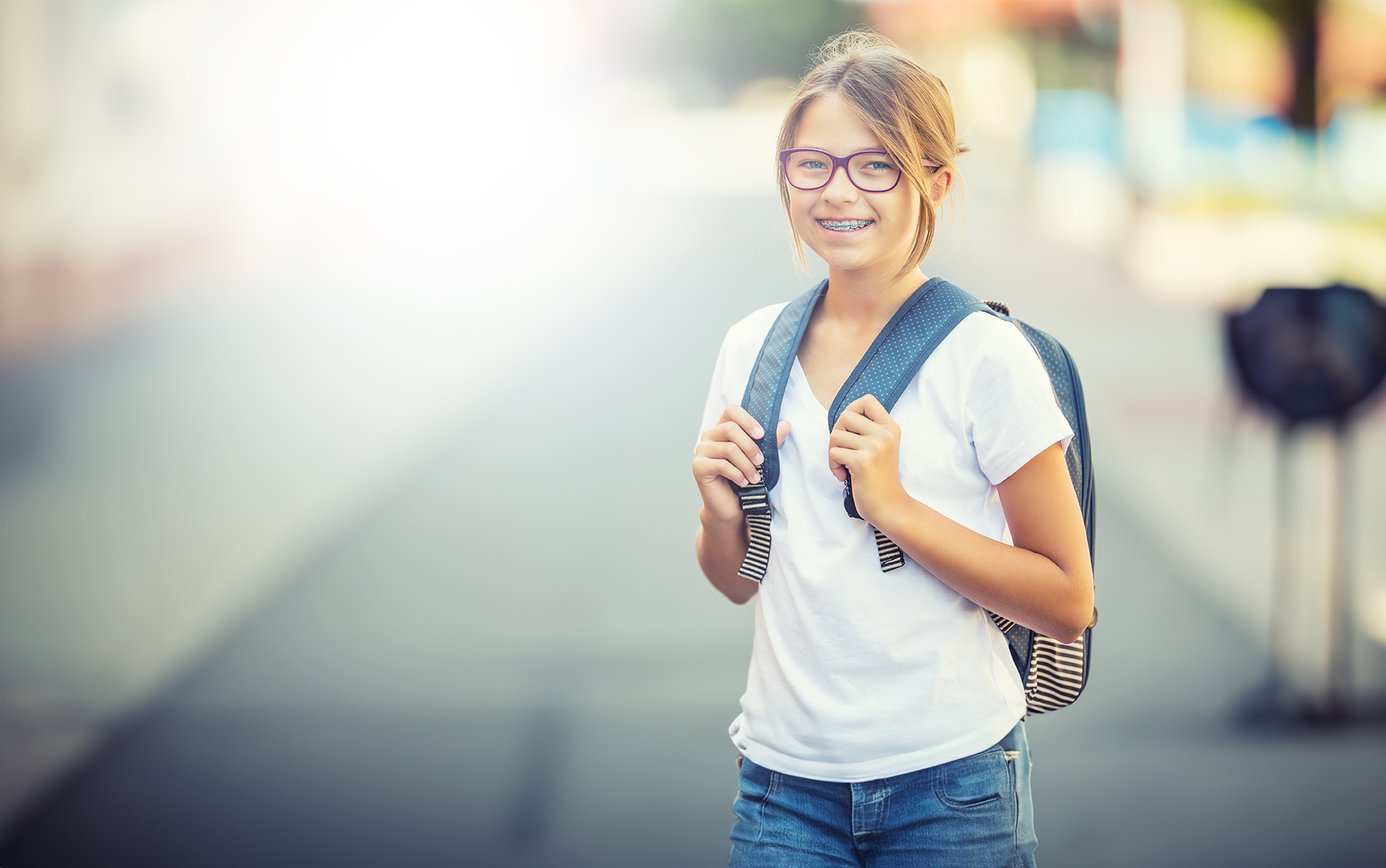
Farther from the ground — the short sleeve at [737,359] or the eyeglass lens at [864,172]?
the eyeglass lens at [864,172]

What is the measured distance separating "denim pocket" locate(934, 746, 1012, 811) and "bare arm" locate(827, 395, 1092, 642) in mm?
172

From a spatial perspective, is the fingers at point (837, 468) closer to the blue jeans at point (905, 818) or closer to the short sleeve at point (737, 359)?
the short sleeve at point (737, 359)

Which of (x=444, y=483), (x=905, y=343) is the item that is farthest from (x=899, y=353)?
(x=444, y=483)

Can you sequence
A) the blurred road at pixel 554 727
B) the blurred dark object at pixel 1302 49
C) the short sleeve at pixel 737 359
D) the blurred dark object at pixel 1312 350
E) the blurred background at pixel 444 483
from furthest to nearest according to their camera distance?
the blurred dark object at pixel 1302 49 < the blurred dark object at pixel 1312 350 < the blurred background at pixel 444 483 < the blurred road at pixel 554 727 < the short sleeve at pixel 737 359

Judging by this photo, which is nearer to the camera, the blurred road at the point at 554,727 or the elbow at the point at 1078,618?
the elbow at the point at 1078,618

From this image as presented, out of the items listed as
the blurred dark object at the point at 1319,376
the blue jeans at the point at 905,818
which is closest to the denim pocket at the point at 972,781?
the blue jeans at the point at 905,818

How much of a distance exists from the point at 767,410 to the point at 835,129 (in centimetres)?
34

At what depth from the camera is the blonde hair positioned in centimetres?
141

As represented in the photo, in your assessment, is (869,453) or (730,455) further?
(730,455)

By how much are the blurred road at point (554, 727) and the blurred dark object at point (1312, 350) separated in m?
0.97

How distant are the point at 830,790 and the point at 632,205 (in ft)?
73.2

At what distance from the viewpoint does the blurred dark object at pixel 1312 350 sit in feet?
12.6

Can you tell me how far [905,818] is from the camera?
1.43 m

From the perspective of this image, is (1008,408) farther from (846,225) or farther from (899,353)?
(846,225)
